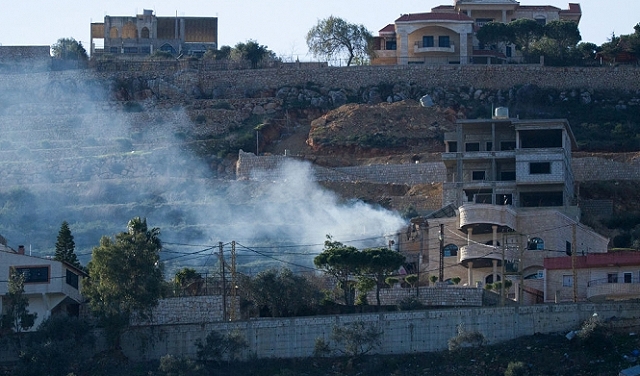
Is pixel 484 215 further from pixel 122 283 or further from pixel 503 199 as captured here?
pixel 122 283

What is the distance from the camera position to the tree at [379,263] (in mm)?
71500

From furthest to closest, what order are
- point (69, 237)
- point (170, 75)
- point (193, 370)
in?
point (170, 75)
point (69, 237)
point (193, 370)

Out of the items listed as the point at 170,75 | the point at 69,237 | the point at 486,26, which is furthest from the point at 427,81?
the point at 69,237

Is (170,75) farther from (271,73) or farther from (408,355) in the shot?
(408,355)

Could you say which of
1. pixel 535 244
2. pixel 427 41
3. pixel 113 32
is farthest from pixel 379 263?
pixel 113 32

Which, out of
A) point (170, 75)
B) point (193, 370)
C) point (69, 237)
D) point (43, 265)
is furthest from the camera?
point (170, 75)

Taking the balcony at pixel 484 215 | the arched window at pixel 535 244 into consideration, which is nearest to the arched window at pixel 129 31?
the balcony at pixel 484 215

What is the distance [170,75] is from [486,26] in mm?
17444

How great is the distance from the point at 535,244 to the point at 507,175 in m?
8.39

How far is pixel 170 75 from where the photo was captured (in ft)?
352

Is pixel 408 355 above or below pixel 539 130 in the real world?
below

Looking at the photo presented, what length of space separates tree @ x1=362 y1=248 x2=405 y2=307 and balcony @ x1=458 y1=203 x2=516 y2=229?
5963mm

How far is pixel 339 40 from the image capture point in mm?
111000

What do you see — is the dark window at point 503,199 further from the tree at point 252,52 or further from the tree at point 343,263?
the tree at point 252,52
